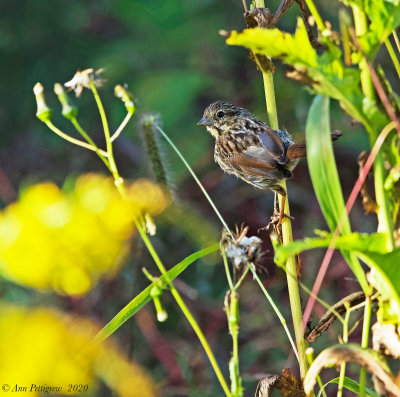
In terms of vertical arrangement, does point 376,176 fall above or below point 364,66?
below

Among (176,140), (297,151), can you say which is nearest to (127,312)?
(297,151)

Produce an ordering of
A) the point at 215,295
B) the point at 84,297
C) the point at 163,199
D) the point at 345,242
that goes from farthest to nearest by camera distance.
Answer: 1. the point at 215,295
2. the point at 84,297
3. the point at 163,199
4. the point at 345,242

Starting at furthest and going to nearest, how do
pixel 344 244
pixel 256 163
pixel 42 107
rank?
1. pixel 256 163
2. pixel 42 107
3. pixel 344 244

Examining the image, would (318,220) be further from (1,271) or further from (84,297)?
(1,271)

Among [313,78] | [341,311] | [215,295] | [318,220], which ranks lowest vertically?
[215,295]

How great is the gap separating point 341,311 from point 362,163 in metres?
0.21

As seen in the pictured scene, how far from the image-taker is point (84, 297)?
7.66 ft

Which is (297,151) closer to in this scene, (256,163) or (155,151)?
(256,163)

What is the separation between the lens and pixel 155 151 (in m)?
1.35

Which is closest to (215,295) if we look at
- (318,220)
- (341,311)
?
(318,220)

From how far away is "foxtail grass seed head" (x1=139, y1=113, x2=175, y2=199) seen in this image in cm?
134

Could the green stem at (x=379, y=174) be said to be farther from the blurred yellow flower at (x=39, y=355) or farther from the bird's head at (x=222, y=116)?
the bird's head at (x=222, y=116)

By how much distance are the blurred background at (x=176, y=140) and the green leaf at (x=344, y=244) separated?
127 centimetres

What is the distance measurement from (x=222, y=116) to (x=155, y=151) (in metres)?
0.64
